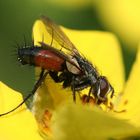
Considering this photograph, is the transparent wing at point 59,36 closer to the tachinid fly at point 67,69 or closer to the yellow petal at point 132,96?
the tachinid fly at point 67,69

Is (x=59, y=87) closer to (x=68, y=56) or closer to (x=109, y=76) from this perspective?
(x=68, y=56)

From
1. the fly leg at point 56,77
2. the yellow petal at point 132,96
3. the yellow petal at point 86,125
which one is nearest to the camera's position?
the yellow petal at point 86,125

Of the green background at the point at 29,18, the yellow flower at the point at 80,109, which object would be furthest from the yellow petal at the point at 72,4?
the yellow flower at the point at 80,109

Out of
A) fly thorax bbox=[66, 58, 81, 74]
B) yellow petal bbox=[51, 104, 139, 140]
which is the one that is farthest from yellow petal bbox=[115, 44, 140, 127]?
yellow petal bbox=[51, 104, 139, 140]

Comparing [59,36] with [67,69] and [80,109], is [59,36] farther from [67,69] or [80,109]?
[80,109]

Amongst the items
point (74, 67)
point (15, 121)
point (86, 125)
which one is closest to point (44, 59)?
point (74, 67)
